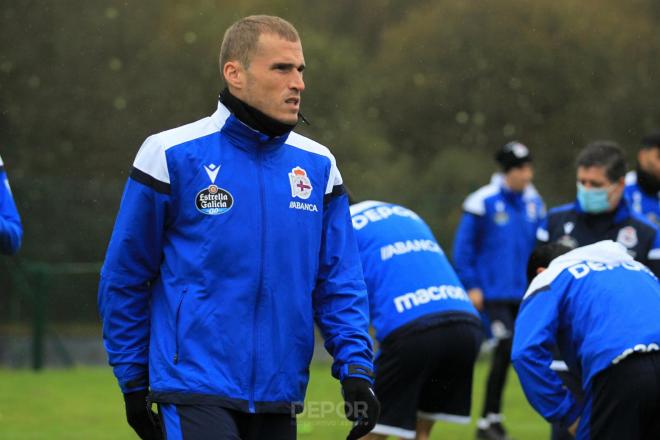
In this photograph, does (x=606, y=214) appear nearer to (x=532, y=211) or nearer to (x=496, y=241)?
(x=496, y=241)

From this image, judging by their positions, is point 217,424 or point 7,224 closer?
point 217,424

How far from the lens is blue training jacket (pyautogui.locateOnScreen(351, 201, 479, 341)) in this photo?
21.0 feet

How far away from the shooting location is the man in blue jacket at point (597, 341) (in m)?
4.98

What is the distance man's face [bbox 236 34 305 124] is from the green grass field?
14.2 ft

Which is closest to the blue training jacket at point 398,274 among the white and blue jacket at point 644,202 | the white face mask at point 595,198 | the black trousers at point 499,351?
the white face mask at point 595,198

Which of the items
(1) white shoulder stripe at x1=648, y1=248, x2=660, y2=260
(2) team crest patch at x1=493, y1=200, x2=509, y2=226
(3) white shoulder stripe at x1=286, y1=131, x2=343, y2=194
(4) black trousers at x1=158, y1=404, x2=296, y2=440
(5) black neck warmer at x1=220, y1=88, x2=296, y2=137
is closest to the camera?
(4) black trousers at x1=158, y1=404, x2=296, y2=440

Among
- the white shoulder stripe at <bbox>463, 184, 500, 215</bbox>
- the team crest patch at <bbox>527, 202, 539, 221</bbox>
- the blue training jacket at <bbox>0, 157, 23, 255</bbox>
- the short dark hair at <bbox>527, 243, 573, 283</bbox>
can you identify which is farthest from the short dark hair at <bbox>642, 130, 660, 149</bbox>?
the blue training jacket at <bbox>0, 157, 23, 255</bbox>

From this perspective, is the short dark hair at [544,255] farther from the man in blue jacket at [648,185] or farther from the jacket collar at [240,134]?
the man in blue jacket at [648,185]

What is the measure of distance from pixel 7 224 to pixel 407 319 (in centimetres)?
218

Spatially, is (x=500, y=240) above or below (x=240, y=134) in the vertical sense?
below

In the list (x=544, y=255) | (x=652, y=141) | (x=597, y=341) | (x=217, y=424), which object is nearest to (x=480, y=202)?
(x=652, y=141)

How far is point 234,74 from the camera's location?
4.22 meters

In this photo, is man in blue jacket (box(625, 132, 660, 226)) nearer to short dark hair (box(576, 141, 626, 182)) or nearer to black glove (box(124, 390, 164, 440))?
short dark hair (box(576, 141, 626, 182))

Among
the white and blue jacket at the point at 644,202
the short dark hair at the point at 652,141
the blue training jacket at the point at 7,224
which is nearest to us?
the blue training jacket at the point at 7,224
